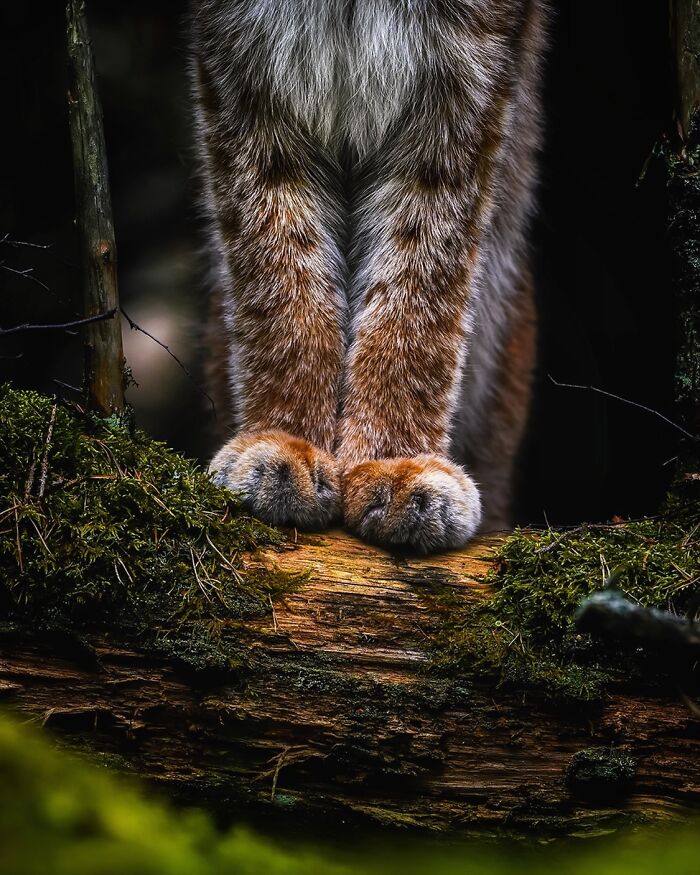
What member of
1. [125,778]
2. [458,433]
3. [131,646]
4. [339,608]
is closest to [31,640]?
[131,646]

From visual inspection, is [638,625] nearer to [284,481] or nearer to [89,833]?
[89,833]

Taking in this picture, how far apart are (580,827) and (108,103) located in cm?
363

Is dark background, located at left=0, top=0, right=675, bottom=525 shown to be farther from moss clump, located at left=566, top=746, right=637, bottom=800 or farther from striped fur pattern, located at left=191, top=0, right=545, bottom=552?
moss clump, located at left=566, top=746, right=637, bottom=800

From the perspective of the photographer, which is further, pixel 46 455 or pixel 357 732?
pixel 46 455

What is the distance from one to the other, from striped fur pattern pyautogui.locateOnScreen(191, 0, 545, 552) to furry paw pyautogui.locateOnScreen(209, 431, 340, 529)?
0.26 ft

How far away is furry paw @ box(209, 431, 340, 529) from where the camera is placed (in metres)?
2.07

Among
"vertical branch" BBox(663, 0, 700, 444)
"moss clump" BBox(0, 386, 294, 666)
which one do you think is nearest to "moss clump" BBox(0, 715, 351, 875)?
"moss clump" BBox(0, 386, 294, 666)

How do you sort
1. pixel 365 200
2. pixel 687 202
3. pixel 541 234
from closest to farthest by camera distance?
pixel 687 202
pixel 365 200
pixel 541 234

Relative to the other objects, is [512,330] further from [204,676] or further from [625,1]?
[204,676]

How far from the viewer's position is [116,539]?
1.72m

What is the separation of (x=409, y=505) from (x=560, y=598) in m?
0.42

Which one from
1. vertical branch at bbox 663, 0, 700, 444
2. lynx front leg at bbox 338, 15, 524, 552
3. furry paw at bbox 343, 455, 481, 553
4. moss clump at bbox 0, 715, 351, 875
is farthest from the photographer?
lynx front leg at bbox 338, 15, 524, 552

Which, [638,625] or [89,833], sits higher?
[638,625]

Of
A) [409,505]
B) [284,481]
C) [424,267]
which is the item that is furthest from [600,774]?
[424,267]
